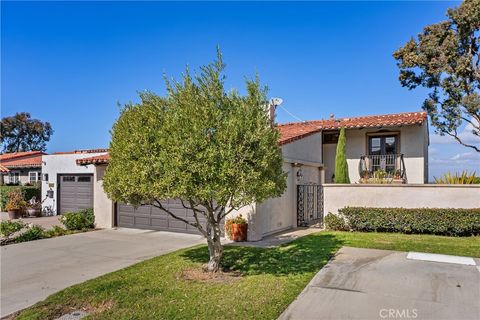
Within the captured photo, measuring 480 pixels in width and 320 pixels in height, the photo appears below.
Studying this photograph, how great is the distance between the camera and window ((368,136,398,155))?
17.7 m

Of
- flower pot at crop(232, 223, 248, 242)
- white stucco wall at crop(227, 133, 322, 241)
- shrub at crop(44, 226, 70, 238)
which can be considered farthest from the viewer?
shrub at crop(44, 226, 70, 238)

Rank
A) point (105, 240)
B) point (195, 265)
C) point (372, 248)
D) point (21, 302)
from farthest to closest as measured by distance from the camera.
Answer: point (105, 240) → point (372, 248) → point (195, 265) → point (21, 302)

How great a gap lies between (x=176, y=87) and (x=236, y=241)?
608cm

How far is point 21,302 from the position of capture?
6082 millimetres

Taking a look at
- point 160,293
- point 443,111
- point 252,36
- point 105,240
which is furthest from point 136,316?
point 443,111

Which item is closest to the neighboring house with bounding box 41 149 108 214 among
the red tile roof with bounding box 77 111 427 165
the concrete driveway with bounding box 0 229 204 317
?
the red tile roof with bounding box 77 111 427 165

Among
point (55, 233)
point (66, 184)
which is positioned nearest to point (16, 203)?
point (66, 184)

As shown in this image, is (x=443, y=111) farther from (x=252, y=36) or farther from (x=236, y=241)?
(x=236, y=241)

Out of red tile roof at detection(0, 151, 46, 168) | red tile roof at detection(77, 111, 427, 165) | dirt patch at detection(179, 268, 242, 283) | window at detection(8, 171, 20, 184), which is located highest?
red tile roof at detection(77, 111, 427, 165)

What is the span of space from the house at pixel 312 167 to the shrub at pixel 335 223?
1.57m

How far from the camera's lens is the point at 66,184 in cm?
1834

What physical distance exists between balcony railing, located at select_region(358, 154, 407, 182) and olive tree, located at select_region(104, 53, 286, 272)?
1168 cm

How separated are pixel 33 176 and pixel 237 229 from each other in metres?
21.6
